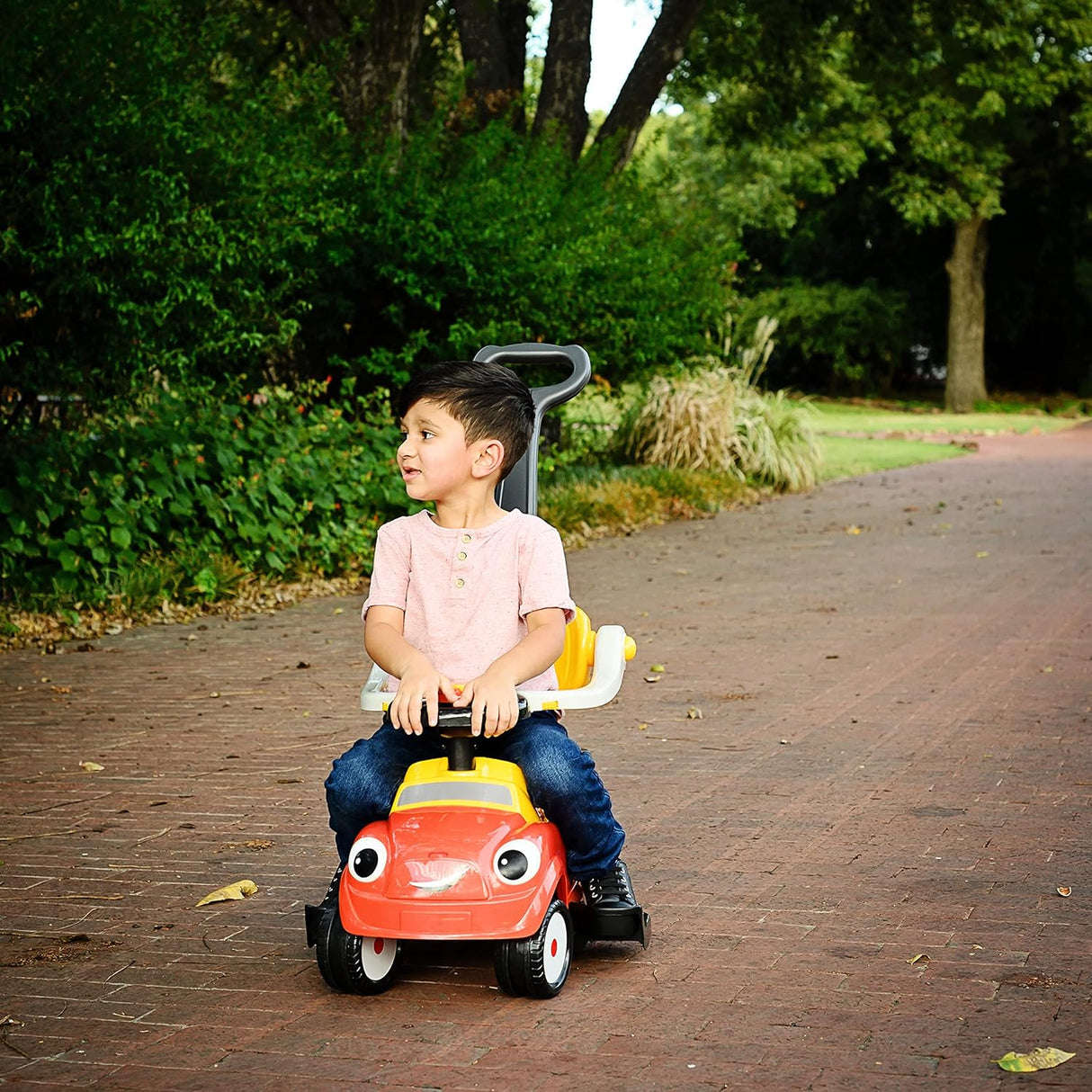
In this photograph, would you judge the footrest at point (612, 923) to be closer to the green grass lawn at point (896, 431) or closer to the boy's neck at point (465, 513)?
the boy's neck at point (465, 513)

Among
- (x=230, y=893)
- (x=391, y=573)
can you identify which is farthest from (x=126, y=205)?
(x=391, y=573)

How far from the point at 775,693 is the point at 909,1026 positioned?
4.38 m

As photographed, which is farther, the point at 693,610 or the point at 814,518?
the point at 814,518

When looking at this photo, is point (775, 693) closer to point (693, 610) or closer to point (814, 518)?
point (693, 610)

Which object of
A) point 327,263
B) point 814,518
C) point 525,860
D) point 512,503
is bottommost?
point 814,518

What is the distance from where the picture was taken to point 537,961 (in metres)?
3.69

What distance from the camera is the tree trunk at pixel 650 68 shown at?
18.0 metres

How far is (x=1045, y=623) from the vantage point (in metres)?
9.77

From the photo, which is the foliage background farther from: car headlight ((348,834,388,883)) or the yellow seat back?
car headlight ((348,834,388,883))

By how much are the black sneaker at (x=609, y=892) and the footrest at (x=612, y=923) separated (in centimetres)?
1

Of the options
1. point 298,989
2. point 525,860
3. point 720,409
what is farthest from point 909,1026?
point 720,409

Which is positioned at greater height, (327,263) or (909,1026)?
(327,263)

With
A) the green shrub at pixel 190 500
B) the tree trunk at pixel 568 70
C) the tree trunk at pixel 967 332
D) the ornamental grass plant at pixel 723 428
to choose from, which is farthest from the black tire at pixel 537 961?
the tree trunk at pixel 967 332

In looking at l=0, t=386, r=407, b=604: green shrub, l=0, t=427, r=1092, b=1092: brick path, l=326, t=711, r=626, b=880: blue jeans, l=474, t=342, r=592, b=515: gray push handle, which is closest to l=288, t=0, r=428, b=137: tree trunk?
l=0, t=386, r=407, b=604: green shrub
